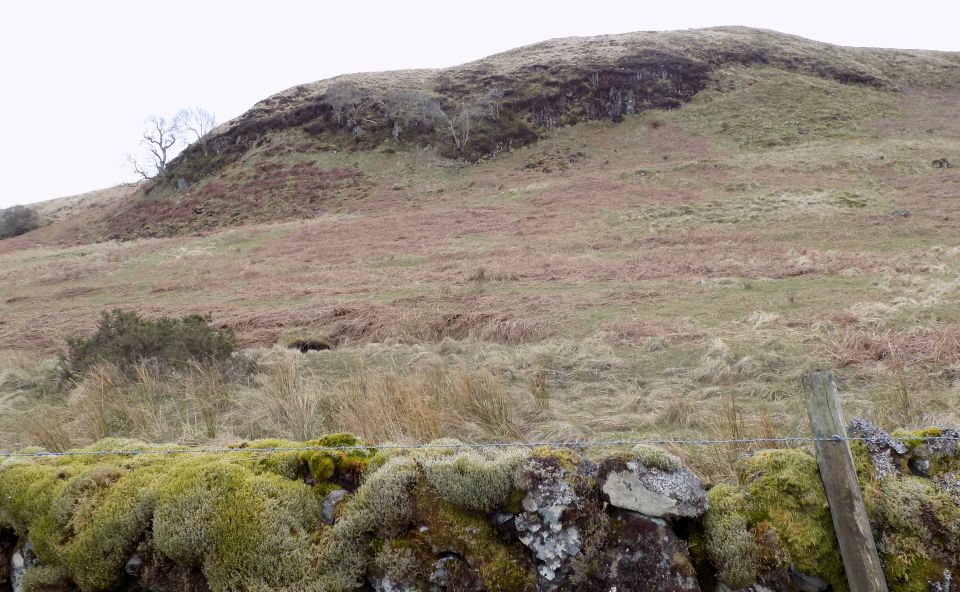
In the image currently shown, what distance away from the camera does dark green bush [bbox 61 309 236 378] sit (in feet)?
27.1

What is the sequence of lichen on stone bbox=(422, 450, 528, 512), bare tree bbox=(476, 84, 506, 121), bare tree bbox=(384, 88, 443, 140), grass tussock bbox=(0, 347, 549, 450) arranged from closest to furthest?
lichen on stone bbox=(422, 450, 528, 512) < grass tussock bbox=(0, 347, 549, 450) < bare tree bbox=(384, 88, 443, 140) < bare tree bbox=(476, 84, 506, 121)

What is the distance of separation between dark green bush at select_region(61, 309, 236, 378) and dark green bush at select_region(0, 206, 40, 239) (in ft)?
169

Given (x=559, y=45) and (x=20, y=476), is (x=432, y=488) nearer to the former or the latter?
(x=20, y=476)

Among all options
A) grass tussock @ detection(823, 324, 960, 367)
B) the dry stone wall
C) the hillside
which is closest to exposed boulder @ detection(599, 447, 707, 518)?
the dry stone wall

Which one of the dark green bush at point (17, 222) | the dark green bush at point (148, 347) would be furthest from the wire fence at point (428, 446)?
the dark green bush at point (17, 222)

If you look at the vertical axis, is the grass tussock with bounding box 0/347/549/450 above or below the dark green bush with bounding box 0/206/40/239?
below

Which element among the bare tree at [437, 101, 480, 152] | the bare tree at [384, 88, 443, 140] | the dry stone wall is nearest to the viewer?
the dry stone wall

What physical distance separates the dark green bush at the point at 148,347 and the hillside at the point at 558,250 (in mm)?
730

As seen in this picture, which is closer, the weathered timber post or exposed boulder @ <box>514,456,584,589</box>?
the weathered timber post

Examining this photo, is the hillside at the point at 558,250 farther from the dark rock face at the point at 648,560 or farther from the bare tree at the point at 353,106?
the dark rock face at the point at 648,560

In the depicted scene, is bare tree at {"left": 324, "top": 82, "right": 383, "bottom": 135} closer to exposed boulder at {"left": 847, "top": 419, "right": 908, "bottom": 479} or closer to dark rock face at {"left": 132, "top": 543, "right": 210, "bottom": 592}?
dark rock face at {"left": 132, "top": 543, "right": 210, "bottom": 592}

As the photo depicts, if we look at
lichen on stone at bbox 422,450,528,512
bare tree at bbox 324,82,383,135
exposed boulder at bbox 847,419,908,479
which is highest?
bare tree at bbox 324,82,383,135

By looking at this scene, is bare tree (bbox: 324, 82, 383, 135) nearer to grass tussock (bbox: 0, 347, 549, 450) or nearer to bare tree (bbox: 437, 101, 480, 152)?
bare tree (bbox: 437, 101, 480, 152)

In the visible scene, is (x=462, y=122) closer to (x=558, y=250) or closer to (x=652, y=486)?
(x=558, y=250)
